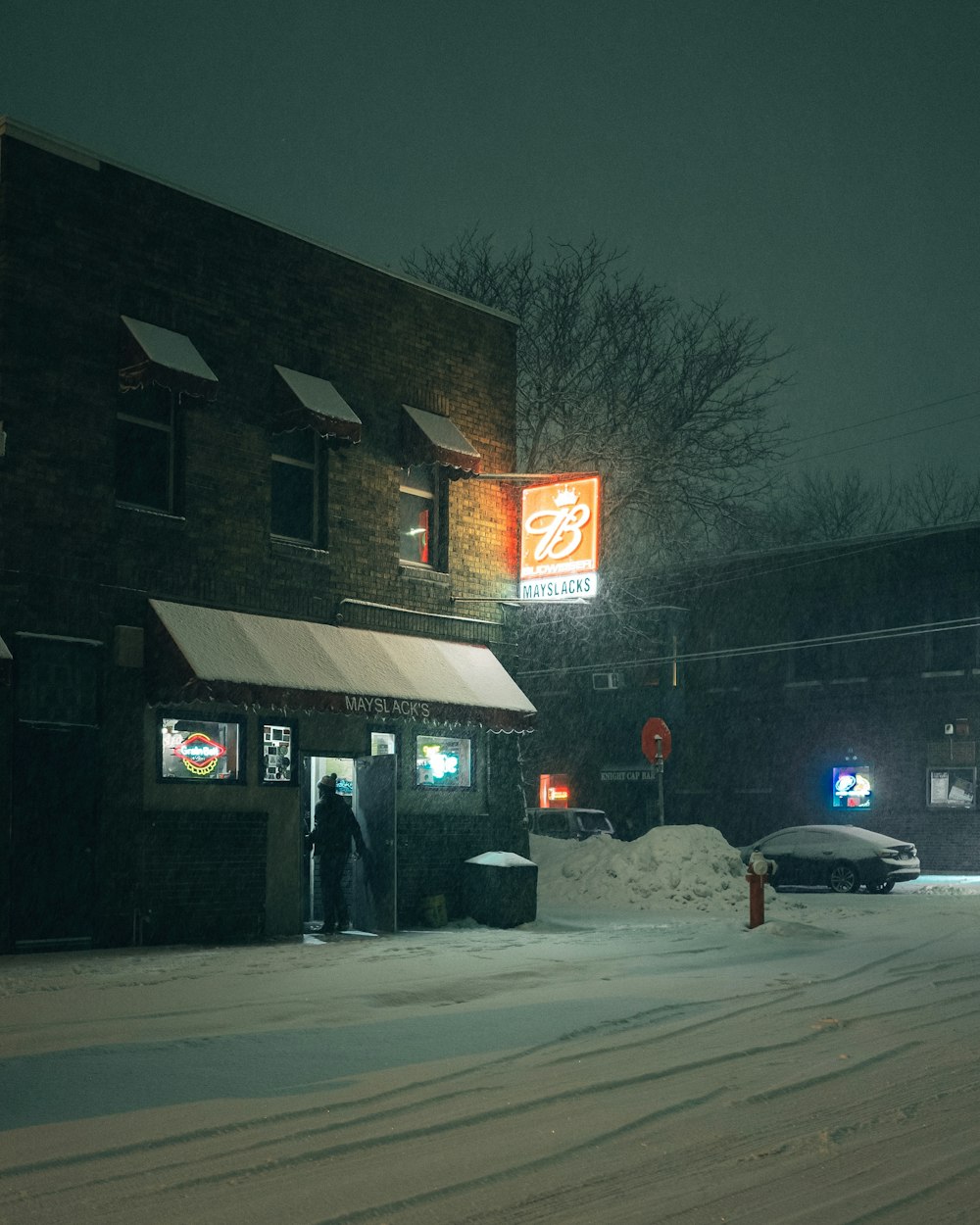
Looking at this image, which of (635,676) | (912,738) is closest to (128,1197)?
(912,738)

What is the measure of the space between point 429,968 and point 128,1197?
341 inches

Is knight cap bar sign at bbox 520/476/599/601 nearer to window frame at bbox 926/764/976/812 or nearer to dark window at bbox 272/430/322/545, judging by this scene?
dark window at bbox 272/430/322/545

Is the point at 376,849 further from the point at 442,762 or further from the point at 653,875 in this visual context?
the point at 653,875

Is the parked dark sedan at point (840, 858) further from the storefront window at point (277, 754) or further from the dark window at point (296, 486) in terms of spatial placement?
the dark window at point (296, 486)

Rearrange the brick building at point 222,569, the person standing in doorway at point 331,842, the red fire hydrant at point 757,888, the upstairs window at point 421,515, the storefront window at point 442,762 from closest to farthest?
the brick building at point 222,569 → the person standing in doorway at point 331,842 → the red fire hydrant at point 757,888 → the storefront window at point 442,762 → the upstairs window at point 421,515

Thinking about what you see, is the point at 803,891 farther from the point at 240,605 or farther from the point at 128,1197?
the point at 128,1197

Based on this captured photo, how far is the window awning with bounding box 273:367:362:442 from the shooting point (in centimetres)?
1820

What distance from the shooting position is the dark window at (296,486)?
18.9 meters

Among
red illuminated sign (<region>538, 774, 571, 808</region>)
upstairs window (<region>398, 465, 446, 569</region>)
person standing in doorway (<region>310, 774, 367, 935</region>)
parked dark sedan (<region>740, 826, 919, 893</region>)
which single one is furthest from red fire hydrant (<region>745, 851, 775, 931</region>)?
red illuminated sign (<region>538, 774, 571, 808</region>)

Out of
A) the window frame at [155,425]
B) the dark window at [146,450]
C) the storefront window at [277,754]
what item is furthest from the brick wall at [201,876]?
the dark window at [146,450]

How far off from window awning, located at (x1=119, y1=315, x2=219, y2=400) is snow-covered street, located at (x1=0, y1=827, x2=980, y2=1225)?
613cm

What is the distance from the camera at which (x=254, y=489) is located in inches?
719

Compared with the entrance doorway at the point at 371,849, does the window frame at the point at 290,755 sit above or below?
above

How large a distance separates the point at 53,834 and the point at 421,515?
23.6 feet
